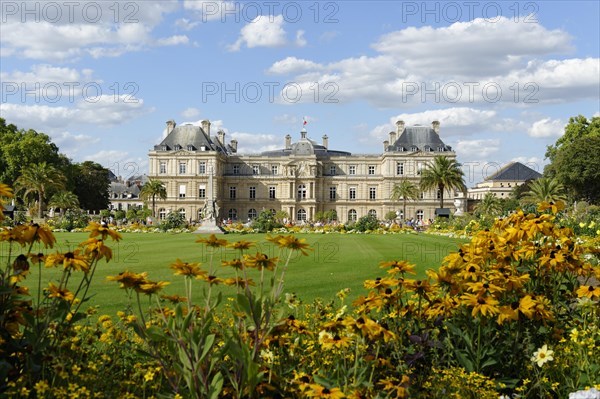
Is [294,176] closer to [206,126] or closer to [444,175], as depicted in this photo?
[206,126]

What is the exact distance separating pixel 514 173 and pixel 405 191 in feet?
179

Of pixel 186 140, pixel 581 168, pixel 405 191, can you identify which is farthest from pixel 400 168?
pixel 581 168

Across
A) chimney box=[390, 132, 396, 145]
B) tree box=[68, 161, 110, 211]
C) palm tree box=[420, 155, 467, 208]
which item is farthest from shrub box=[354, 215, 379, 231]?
chimney box=[390, 132, 396, 145]

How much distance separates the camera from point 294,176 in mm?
86000

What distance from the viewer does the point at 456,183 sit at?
54719 mm

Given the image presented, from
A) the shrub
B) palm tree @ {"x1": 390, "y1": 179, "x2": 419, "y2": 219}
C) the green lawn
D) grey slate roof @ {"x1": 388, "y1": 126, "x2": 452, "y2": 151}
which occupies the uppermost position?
grey slate roof @ {"x1": 388, "y1": 126, "x2": 452, "y2": 151}

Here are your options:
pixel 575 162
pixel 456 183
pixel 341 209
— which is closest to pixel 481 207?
pixel 456 183

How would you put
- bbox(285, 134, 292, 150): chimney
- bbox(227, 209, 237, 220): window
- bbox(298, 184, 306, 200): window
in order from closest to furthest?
1. bbox(298, 184, 306, 200): window
2. bbox(227, 209, 237, 220): window
3. bbox(285, 134, 292, 150): chimney

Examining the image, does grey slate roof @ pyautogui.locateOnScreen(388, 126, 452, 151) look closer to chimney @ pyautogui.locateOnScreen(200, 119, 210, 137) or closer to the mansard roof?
the mansard roof

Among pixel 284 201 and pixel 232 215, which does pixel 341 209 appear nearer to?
pixel 284 201

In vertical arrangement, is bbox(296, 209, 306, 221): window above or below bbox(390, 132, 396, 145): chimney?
below

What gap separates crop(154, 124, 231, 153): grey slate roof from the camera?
85688 millimetres

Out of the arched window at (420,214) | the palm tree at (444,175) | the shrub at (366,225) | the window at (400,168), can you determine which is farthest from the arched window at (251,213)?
the shrub at (366,225)

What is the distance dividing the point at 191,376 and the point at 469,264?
2.56 m
